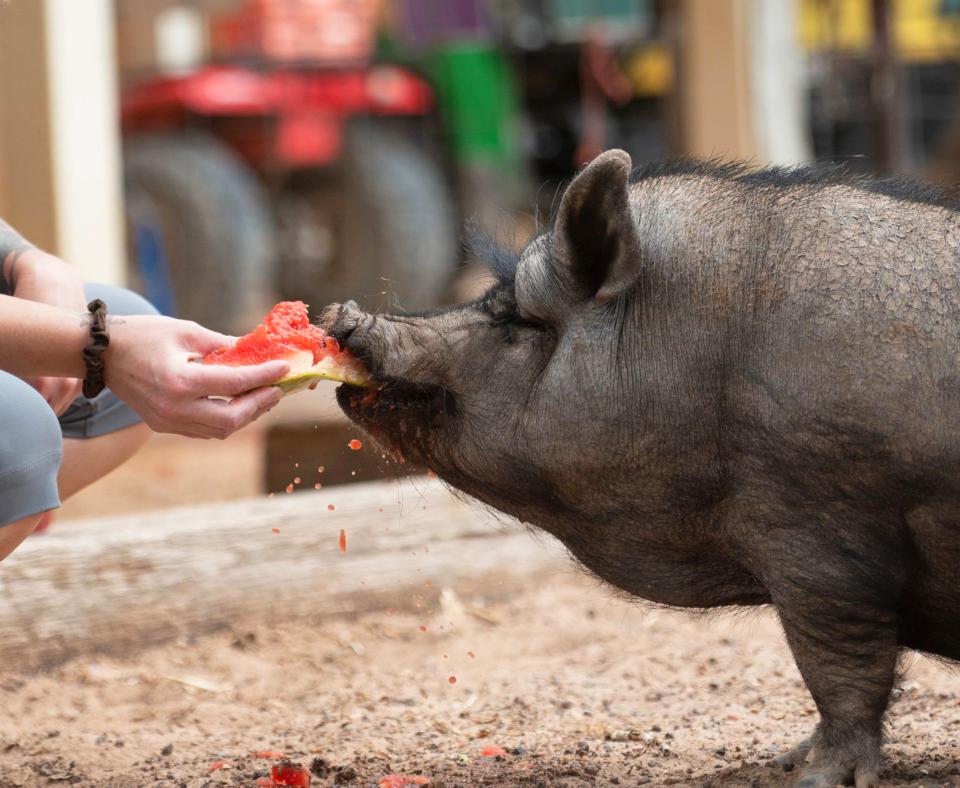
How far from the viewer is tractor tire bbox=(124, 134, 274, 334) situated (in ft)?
32.4

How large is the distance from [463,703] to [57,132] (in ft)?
10.6

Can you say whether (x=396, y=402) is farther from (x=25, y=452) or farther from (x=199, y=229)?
(x=199, y=229)

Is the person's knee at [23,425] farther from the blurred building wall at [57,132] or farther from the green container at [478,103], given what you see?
the green container at [478,103]

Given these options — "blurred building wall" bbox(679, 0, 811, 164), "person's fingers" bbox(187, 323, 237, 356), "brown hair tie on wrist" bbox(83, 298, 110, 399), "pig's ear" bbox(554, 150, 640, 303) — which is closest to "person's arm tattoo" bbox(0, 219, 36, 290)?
"brown hair tie on wrist" bbox(83, 298, 110, 399)

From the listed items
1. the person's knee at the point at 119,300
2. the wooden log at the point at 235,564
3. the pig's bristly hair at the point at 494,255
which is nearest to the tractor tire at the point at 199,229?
the wooden log at the point at 235,564

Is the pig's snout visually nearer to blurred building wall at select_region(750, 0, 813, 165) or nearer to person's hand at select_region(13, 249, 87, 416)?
person's hand at select_region(13, 249, 87, 416)

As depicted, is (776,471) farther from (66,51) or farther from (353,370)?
(66,51)

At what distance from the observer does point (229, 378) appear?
274cm

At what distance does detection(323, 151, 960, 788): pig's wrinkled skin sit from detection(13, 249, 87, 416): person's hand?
613mm

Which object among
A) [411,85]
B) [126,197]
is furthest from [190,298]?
[411,85]

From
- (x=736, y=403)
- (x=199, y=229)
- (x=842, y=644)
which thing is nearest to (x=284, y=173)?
(x=199, y=229)

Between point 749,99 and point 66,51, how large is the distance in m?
3.67

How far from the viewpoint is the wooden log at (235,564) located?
4254 mm

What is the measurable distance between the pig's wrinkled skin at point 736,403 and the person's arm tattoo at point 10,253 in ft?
Answer: 2.72
